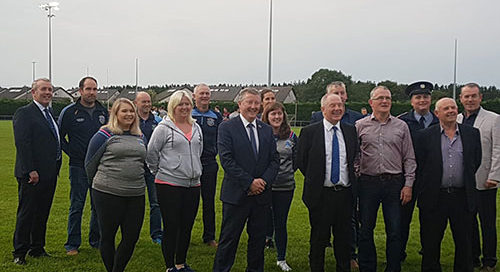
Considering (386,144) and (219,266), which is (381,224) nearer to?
(386,144)

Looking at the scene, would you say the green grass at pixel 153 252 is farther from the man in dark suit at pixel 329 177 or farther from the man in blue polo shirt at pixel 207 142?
the man in dark suit at pixel 329 177

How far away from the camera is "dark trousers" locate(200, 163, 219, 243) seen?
6.66 meters

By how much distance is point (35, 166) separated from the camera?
18.8 feet

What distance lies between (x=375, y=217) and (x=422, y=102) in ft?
5.39

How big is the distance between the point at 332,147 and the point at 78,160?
3.29m

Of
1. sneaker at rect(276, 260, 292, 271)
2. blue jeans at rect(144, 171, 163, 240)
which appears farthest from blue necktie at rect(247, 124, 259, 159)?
blue jeans at rect(144, 171, 163, 240)

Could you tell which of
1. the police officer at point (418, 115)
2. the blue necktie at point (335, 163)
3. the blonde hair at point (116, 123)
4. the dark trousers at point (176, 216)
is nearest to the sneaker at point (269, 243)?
the dark trousers at point (176, 216)

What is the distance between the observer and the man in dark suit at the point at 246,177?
16.4 ft

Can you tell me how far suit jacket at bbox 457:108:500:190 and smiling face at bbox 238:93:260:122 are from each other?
281 cm

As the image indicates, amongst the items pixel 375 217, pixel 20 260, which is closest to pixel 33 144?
pixel 20 260

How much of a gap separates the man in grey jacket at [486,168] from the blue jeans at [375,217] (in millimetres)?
1197

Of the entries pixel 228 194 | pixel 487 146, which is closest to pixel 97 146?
pixel 228 194

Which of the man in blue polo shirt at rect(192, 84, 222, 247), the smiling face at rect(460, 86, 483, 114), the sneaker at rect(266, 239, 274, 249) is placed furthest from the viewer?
the sneaker at rect(266, 239, 274, 249)

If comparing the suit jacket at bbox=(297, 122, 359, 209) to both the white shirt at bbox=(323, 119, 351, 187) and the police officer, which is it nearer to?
the white shirt at bbox=(323, 119, 351, 187)
